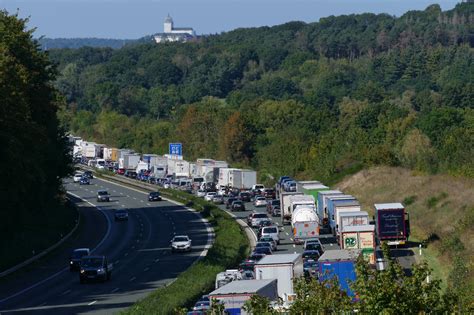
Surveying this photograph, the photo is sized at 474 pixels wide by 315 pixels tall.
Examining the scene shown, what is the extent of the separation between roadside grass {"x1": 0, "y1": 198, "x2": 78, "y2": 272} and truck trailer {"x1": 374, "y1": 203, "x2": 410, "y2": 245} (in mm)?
19559

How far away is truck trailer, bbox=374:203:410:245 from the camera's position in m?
63.5

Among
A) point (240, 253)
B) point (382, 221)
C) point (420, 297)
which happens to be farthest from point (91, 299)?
point (420, 297)

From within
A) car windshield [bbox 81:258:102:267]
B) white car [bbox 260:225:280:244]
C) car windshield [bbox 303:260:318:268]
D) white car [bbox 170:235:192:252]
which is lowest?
white car [bbox 170:235:192:252]

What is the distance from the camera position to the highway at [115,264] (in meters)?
48.4

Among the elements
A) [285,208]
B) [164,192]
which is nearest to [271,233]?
[285,208]

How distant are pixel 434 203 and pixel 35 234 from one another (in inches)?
1021

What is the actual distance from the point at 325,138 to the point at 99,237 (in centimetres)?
5881

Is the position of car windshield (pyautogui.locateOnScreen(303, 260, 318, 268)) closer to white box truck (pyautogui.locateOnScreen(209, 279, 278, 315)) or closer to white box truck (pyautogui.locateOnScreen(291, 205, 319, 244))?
white box truck (pyautogui.locateOnScreen(209, 279, 278, 315))

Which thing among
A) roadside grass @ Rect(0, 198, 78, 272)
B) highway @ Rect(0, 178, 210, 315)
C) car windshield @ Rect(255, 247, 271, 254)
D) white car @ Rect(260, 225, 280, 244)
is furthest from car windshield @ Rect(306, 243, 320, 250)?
roadside grass @ Rect(0, 198, 78, 272)

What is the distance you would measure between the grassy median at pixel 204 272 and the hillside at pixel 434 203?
9.66m

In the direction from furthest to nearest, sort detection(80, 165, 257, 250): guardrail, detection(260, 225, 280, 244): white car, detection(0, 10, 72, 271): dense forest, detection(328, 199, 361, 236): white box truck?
detection(80, 165, 257, 250): guardrail → detection(260, 225, 280, 244): white car → detection(328, 199, 361, 236): white box truck → detection(0, 10, 72, 271): dense forest

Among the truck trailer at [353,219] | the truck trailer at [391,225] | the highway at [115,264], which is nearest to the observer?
the highway at [115,264]

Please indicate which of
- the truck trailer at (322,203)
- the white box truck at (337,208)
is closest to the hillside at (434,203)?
the white box truck at (337,208)

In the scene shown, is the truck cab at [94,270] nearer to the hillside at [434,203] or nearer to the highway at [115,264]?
the highway at [115,264]
